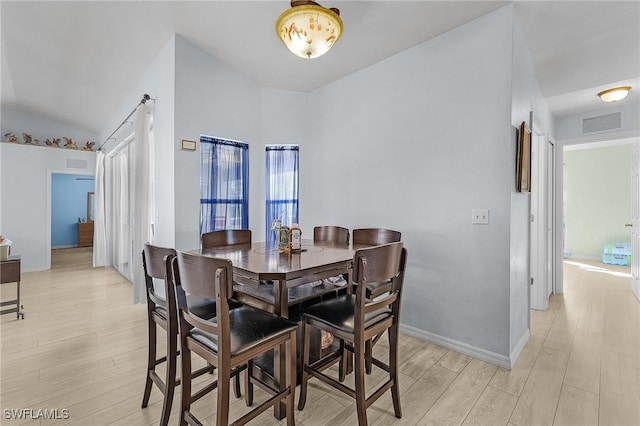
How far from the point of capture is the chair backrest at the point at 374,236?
2475mm

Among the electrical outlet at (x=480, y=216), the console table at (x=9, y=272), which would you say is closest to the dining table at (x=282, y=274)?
the electrical outlet at (x=480, y=216)

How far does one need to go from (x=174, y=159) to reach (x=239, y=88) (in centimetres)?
120

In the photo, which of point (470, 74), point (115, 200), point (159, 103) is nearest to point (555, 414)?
point (470, 74)

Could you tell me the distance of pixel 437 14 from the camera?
2.33m

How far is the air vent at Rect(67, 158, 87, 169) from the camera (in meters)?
5.82

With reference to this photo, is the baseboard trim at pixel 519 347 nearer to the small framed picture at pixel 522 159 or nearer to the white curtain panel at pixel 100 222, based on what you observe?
the small framed picture at pixel 522 159

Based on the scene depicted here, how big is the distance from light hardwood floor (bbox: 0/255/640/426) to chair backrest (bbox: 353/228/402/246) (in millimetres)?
934

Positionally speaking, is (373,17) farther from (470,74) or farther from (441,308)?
(441,308)

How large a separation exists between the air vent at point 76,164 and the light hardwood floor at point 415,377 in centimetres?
353

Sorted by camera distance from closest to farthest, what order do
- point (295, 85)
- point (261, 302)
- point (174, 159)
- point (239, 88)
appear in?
point (261, 302) → point (174, 159) → point (239, 88) → point (295, 85)

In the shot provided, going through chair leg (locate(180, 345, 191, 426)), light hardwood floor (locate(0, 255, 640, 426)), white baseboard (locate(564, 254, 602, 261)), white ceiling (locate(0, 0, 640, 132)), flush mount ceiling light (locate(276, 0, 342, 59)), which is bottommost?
light hardwood floor (locate(0, 255, 640, 426))

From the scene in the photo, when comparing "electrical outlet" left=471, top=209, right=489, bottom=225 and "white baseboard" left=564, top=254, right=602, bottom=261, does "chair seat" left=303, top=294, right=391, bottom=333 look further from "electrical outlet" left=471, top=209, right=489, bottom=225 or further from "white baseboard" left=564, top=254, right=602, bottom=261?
"white baseboard" left=564, top=254, right=602, bottom=261

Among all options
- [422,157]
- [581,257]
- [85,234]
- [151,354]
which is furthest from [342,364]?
[85,234]

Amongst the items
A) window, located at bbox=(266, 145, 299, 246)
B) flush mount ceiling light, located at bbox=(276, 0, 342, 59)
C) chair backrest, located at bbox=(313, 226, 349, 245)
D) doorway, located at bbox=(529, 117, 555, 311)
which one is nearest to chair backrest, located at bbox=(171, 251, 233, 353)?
flush mount ceiling light, located at bbox=(276, 0, 342, 59)
